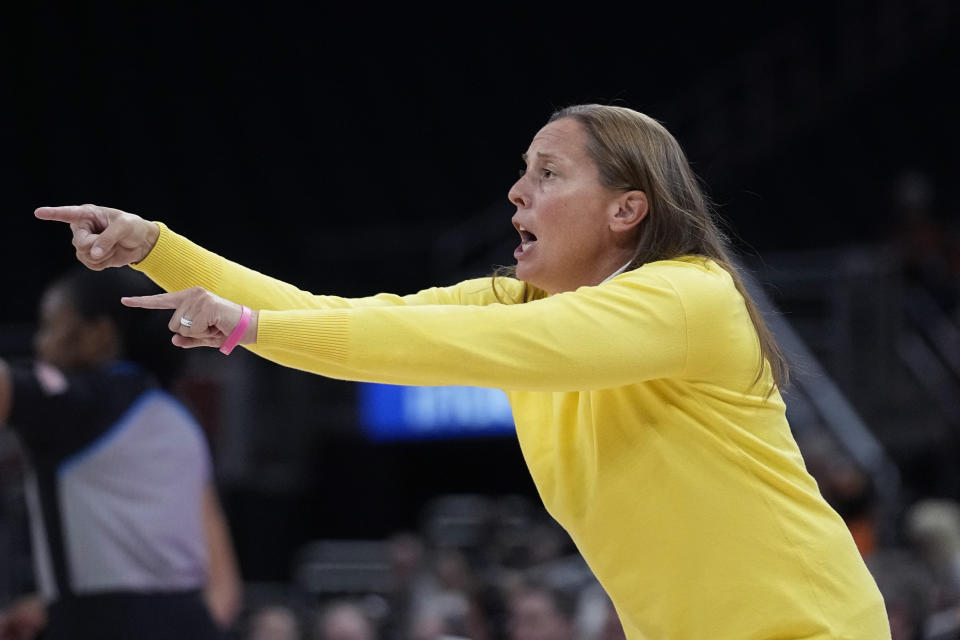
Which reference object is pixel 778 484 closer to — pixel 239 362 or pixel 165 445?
pixel 165 445

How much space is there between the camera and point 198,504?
3436 mm

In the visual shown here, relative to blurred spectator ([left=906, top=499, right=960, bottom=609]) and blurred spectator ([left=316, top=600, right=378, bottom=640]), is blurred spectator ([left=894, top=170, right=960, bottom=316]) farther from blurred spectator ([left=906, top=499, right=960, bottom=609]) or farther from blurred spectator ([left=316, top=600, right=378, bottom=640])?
blurred spectator ([left=316, top=600, right=378, bottom=640])

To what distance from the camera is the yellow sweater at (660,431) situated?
6.32 feet

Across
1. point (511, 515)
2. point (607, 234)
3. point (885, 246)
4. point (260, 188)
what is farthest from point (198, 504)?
point (260, 188)

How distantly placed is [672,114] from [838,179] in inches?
61.8

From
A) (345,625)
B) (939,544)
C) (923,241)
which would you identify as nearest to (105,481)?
(345,625)

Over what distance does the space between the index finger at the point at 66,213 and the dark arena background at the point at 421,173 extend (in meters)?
5.77

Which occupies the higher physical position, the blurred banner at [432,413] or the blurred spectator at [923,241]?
the blurred spectator at [923,241]

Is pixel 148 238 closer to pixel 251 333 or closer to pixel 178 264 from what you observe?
pixel 178 264

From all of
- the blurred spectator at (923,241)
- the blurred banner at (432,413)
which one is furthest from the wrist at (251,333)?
the blurred banner at (432,413)

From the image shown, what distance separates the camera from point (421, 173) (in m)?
12.1

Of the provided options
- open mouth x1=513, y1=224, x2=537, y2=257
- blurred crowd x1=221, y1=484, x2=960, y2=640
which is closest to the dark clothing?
open mouth x1=513, y1=224, x2=537, y2=257

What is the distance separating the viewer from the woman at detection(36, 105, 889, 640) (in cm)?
193

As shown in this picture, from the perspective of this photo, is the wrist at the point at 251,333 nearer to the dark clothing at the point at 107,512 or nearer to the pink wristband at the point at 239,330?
the pink wristband at the point at 239,330
